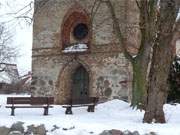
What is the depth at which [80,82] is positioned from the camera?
100 feet

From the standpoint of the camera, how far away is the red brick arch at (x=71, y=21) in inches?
1179

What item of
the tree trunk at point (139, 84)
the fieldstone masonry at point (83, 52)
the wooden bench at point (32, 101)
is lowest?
the wooden bench at point (32, 101)

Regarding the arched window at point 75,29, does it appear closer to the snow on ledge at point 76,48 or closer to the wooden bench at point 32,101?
the snow on ledge at point 76,48

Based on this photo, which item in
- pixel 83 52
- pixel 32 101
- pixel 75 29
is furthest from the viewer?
pixel 75 29

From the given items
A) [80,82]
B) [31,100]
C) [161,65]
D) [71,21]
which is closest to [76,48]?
[71,21]

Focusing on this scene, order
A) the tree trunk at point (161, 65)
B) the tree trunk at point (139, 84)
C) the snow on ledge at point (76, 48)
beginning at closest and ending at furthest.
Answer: the tree trunk at point (161, 65) < the tree trunk at point (139, 84) < the snow on ledge at point (76, 48)

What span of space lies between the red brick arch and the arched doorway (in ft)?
5.98

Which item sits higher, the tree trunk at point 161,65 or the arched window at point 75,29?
the arched window at point 75,29

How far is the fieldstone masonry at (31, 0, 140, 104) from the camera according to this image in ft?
91.5

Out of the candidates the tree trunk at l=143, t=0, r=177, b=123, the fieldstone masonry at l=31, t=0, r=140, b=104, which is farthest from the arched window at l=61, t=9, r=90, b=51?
the tree trunk at l=143, t=0, r=177, b=123

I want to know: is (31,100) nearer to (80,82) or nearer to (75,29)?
(80,82)

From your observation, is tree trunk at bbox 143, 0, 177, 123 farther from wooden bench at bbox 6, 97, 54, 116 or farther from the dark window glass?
the dark window glass

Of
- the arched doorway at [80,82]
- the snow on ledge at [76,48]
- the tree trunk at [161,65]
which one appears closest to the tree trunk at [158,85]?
the tree trunk at [161,65]

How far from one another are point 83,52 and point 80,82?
7.13ft
